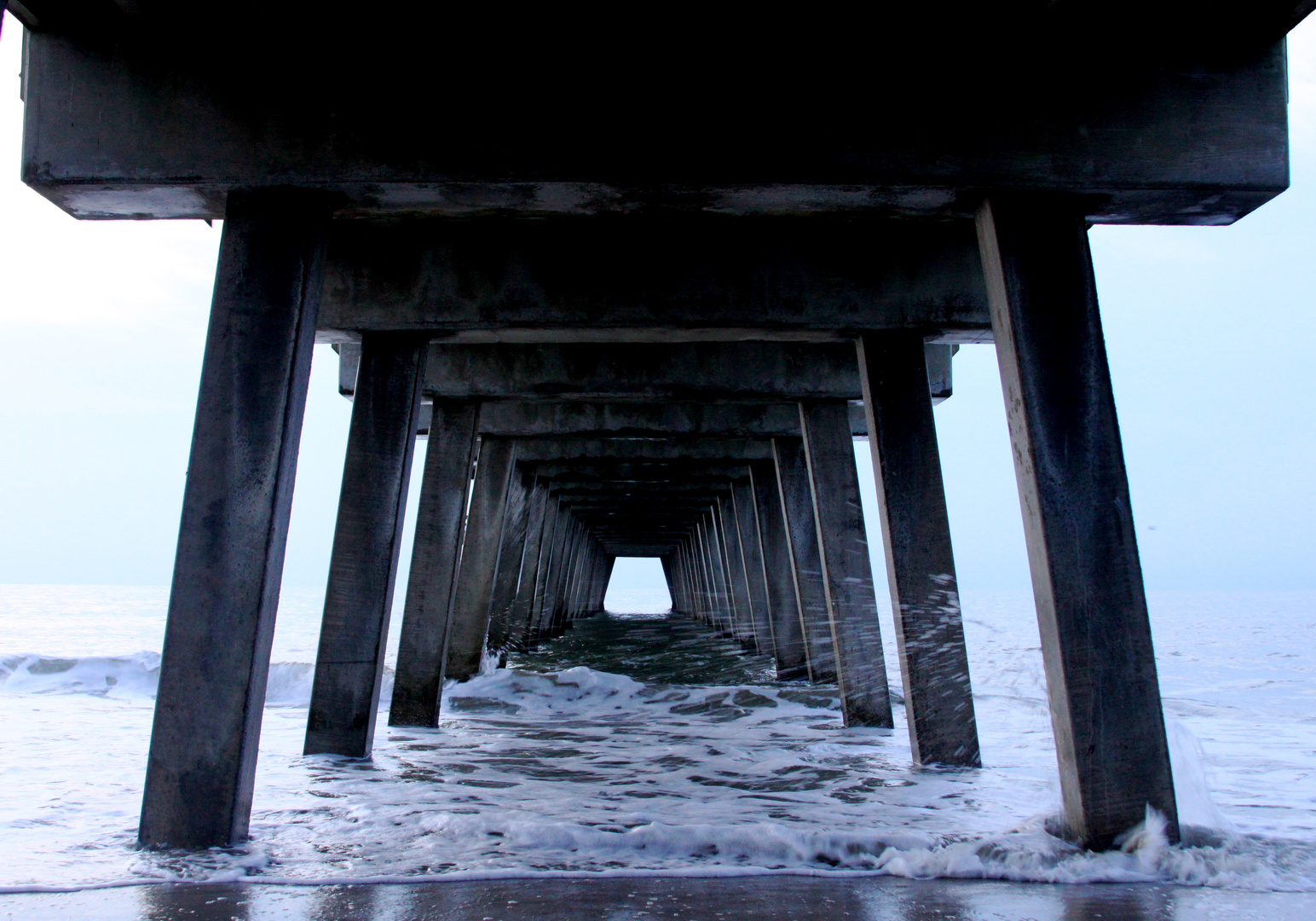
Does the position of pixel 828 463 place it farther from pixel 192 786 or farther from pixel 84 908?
pixel 84 908

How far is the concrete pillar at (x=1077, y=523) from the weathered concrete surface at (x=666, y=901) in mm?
648

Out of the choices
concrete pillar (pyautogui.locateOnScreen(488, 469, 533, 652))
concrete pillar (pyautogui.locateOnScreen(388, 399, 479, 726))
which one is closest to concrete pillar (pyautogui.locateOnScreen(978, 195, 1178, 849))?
concrete pillar (pyautogui.locateOnScreen(388, 399, 479, 726))

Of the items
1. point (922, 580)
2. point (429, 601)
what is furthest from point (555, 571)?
point (922, 580)

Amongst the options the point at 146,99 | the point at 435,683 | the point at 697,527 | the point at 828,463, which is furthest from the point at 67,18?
the point at 697,527

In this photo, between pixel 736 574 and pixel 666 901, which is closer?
pixel 666 901

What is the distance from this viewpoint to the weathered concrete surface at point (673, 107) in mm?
5004

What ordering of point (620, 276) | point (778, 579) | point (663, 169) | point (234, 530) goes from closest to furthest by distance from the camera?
point (234, 530) → point (663, 169) → point (620, 276) → point (778, 579)

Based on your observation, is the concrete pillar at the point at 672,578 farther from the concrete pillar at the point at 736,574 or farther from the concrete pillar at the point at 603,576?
the concrete pillar at the point at 736,574

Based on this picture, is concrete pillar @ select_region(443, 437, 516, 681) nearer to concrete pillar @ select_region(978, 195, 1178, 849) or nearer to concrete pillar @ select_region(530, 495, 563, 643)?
concrete pillar @ select_region(530, 495, 563, 643)

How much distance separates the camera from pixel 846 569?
9.95 metres

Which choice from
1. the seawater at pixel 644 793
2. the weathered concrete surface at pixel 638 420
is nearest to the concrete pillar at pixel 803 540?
the weathered concrete surface at pixel 638 420

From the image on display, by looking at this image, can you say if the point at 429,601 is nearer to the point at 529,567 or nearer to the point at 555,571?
the point at 529,567

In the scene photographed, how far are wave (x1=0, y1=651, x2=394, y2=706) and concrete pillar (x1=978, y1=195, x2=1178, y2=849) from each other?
10.9 m

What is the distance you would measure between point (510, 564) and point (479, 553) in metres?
5.10
